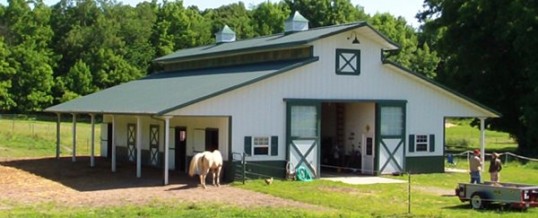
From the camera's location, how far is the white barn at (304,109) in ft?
96.1

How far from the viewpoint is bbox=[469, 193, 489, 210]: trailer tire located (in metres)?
21.7

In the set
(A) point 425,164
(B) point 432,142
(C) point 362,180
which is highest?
(B) point 432,142

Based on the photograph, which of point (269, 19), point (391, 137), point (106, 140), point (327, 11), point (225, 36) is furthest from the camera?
point (327, 11)

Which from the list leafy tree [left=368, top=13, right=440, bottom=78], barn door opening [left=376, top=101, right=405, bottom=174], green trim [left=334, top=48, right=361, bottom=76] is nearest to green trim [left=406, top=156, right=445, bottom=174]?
barn door opening [left=376, top=101, right=405, bottom=174]

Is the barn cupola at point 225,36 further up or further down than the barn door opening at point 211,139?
further up

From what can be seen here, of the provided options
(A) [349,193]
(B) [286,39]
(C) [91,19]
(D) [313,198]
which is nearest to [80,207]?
(D) [313,198]

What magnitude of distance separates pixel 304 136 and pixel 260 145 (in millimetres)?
1866

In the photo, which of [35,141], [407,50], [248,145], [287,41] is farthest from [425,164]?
[407,50]

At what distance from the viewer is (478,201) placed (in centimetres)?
2177

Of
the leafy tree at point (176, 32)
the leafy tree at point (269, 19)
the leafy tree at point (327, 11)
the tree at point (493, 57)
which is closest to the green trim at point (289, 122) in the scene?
the tree at point (493, 57)

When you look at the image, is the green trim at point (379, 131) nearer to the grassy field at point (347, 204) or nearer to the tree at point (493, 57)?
the grassy field at point (347, 204)

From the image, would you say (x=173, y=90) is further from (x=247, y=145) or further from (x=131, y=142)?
(x=247, y=145)

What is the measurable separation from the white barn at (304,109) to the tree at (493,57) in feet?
43.1

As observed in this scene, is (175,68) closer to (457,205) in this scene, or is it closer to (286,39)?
(286,39)
